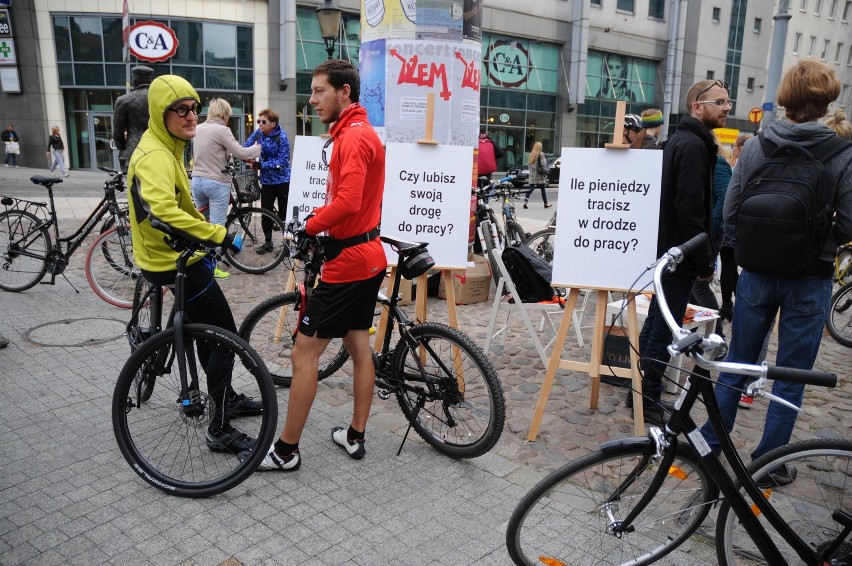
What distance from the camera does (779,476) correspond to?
2.43m

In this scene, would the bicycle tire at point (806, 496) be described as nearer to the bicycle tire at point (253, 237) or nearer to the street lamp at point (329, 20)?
the bicycle tire at point (253, 237)

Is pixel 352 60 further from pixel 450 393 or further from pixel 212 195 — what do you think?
pixel 450 393

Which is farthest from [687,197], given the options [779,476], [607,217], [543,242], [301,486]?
[543,242]

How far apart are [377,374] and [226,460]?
0.96 m

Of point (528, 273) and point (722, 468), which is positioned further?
point (528, 273)

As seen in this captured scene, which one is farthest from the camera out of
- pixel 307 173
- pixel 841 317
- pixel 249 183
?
pixel 249 183

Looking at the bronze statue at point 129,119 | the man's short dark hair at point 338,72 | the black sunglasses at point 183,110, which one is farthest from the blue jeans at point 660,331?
the bronze statue at point 129,119

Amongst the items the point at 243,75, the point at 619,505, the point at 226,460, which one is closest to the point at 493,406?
the point at 619,505

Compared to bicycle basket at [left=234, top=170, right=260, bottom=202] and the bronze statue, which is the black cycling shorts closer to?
the bronze statue

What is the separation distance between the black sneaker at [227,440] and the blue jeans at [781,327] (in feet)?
8.07

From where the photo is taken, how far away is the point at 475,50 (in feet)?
23.3

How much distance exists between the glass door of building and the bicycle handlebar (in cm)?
2818

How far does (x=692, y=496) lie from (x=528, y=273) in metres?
2.39

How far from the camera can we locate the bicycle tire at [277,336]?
4.41 m
